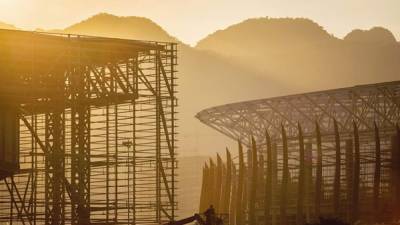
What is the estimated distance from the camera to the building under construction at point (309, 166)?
6016 cm

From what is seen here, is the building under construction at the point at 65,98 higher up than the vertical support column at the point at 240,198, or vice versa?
the building under construction at the point at 65,98

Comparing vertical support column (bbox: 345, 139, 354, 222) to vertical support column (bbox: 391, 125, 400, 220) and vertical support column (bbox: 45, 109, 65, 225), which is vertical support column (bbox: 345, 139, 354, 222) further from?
vertical support column (bbox: 45, 109, 65, 225)

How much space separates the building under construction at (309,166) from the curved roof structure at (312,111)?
7 centimetres

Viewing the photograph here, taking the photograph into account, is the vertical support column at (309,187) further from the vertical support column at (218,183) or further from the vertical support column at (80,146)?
the vertical support column at (80,146)

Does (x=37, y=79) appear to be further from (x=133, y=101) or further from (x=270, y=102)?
(x=270, y=102)

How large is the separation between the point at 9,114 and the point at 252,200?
19.7 meters

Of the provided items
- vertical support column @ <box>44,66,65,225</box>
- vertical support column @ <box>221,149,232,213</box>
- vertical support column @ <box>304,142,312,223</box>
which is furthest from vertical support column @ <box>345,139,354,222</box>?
vertical support column @ <box>44,66,65,225</box>

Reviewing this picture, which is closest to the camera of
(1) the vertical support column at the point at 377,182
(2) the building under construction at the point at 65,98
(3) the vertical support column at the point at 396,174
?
(2) the building under construction at the point at 65,98

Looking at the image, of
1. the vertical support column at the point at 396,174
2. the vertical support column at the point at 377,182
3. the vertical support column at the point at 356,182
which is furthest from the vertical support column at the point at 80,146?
the vertical support column at the point at 396,174

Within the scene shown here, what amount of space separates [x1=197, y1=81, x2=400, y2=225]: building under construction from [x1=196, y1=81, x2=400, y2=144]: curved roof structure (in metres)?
0.07

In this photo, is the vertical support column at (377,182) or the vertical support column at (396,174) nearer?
the vertical support column at (377,182)

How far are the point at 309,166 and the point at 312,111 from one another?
13187 millimetres

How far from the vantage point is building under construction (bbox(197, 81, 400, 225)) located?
2368 inches

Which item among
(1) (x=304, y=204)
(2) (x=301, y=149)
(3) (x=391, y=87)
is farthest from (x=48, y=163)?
(3) (x=391, y=87)
